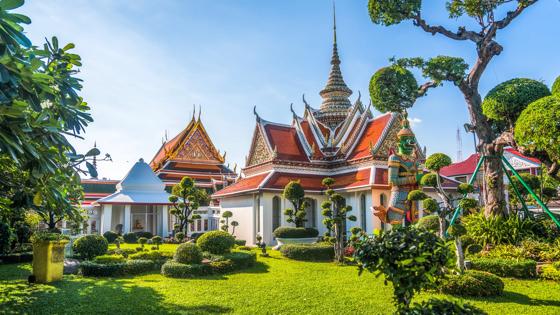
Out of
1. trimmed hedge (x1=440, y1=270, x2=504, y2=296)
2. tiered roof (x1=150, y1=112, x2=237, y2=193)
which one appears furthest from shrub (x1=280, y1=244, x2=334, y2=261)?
tiered roof (x1=150, y1=112, x2=237, y2=193)

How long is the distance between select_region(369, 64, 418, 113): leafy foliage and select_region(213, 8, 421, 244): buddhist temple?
5090 millimetres

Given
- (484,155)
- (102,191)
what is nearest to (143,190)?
(102,191)

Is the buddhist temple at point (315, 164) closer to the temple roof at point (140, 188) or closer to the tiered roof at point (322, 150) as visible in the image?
the tiered roof at point (322, 150)

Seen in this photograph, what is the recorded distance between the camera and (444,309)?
376cm

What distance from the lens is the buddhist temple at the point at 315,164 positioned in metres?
17.8

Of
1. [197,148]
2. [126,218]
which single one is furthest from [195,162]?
[126,218]

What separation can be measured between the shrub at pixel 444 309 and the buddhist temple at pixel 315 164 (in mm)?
12948

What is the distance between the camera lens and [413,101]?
12430 mm

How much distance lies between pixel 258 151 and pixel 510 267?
1387 cm

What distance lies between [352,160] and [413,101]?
7.19 m

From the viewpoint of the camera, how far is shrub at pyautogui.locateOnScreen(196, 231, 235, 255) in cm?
1219

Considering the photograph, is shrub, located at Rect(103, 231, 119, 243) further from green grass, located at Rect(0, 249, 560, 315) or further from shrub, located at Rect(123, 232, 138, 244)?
green grass, located at Rect(0, 249, 560, 315)

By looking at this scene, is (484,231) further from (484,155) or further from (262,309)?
(262,309)

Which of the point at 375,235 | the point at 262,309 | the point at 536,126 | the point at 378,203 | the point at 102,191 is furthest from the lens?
the point at 102,191
